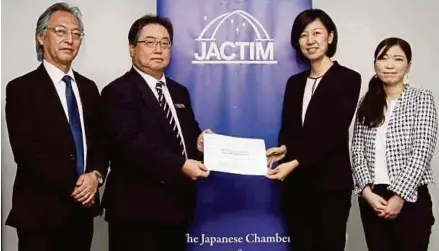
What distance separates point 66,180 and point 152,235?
44 cm

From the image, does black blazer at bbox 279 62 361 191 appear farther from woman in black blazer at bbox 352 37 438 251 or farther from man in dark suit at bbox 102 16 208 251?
man in dark suit at bbox 102 16 208 251

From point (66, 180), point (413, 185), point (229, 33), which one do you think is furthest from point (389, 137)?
point (66, 180)

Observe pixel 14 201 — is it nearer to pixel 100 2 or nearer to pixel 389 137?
pixel 100 2

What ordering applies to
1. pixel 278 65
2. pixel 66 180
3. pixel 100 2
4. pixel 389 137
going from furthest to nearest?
1. pixel 100 2
2. pixel 278 65
3. pixel 389 137
4. pixel 66 180

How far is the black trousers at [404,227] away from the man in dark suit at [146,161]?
815 millimetres

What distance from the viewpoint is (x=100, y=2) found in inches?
138

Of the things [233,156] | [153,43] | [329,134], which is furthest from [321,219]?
[153,43]

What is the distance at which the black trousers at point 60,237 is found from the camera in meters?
2.52

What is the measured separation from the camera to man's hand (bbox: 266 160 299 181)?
9.14ft

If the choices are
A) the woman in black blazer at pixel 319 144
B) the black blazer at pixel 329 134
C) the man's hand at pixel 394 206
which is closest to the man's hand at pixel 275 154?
the woman in black blazer at pixel 319 144

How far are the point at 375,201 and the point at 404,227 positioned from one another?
17 centimetres

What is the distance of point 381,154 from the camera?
2.71m

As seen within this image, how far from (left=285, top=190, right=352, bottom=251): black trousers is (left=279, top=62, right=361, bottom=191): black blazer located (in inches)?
2.4

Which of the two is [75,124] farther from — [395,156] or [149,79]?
[395,156]
